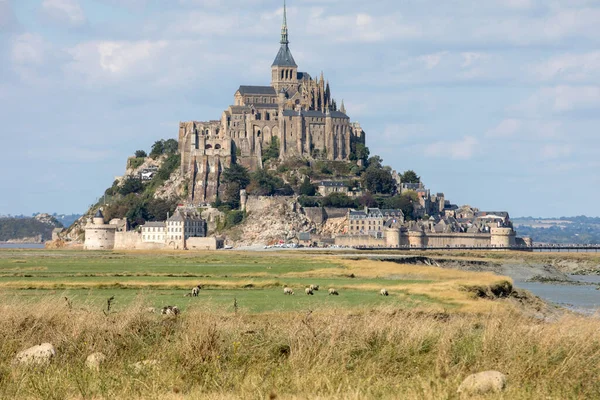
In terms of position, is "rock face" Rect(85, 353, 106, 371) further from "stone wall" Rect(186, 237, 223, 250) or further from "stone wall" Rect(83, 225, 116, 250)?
"stone wall" Rect(83, 225, 116, 250)

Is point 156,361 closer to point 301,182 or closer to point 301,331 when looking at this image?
point 301,331

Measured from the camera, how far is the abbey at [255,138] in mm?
149375

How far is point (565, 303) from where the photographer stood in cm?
5156

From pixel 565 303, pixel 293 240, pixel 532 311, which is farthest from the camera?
pixel 293 240

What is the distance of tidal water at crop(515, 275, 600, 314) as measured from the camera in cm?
4980

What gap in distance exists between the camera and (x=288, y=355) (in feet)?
71.0

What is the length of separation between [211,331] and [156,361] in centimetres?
122

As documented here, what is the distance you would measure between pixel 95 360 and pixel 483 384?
297 inches

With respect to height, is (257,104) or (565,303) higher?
(257,104)

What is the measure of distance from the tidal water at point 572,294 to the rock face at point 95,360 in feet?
85.5

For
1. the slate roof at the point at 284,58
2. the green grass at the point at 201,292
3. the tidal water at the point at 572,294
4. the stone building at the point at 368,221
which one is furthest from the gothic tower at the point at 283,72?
the green grass at the point at 201,292

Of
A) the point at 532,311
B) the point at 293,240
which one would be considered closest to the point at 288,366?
the point at 532,311

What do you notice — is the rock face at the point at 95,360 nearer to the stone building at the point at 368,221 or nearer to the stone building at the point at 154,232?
the stone building at the point at 154,232

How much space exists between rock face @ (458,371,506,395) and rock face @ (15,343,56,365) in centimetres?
806
